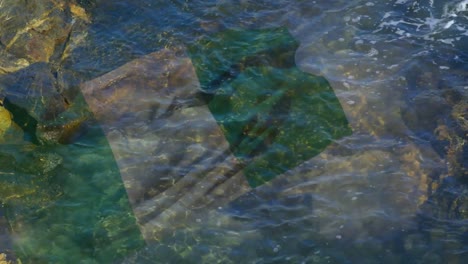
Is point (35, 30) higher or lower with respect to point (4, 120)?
higher

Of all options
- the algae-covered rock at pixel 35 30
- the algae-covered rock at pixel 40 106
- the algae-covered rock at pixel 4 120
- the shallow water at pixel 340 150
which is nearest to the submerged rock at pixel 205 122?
the shallow water at pixel 340 150

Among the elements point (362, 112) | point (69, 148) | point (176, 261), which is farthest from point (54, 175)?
point (362, 112)

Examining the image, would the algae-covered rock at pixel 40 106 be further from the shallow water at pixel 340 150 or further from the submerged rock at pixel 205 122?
the submerged rock at pixel 205 122

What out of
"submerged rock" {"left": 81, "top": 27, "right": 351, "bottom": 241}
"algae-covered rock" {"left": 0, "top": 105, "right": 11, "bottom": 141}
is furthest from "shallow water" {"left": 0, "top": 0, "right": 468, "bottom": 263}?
"algae-covered rock" {"left": 0, "top": 105, "right": 11, "bottom": 141}

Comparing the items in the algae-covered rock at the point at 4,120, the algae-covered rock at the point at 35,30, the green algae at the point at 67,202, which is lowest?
the green algae at the point at 67,202

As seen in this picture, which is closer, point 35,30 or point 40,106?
point 40,106

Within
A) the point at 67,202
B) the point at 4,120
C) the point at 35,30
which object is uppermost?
the point at 35,30

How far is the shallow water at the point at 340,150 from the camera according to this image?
20.8 ft

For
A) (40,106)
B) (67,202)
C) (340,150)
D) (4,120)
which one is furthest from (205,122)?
(4,120)

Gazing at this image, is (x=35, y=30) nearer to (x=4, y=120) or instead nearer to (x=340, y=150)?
(x=4, y=120)

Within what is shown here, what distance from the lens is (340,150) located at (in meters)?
7.29

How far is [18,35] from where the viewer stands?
338 inches

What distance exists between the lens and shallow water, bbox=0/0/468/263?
6.34 meters

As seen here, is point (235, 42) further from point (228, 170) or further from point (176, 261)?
point (176, 261)
